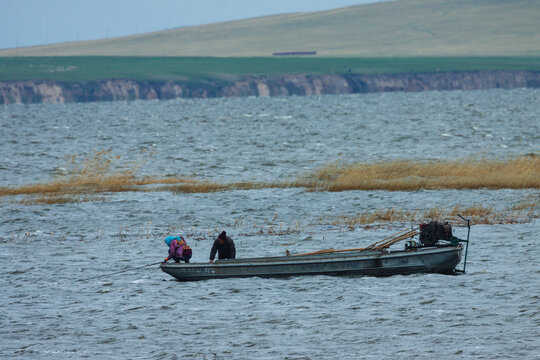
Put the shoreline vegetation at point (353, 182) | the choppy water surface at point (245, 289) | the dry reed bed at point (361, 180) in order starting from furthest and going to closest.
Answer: the dry reed bed at point (361, 180), the shoreline vegetation at point (353, 182), the choppy water surface at point (245, 289)

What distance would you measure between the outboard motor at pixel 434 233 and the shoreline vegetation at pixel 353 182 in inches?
471

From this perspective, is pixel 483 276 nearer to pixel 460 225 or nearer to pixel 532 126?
pixel 460 225

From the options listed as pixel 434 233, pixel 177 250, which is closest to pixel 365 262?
pixel 434 233

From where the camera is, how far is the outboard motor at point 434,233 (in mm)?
25406

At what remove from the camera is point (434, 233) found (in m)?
25.5

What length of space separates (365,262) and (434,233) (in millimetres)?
2291

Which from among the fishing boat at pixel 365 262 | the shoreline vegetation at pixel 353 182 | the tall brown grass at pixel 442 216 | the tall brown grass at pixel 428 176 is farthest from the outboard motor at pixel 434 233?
the tall brown grass at pixel 428 176

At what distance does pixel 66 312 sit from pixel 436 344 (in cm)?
1012

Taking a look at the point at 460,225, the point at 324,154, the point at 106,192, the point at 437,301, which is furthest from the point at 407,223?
the point at 324,154

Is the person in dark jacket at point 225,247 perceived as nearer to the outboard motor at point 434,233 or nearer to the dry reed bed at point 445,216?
the outboard motor at point 434,233

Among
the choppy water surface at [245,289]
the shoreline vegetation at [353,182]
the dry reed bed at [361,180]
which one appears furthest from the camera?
the dry reed bed at [361,180]

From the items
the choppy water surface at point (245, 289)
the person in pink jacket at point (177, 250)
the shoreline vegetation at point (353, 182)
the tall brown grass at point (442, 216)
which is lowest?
the choppy water surface at point (245, 289)

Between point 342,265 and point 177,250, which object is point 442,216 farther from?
→ point 177,250

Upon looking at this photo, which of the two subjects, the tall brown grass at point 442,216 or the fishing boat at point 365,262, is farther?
the tall brown grass at point 442,216
